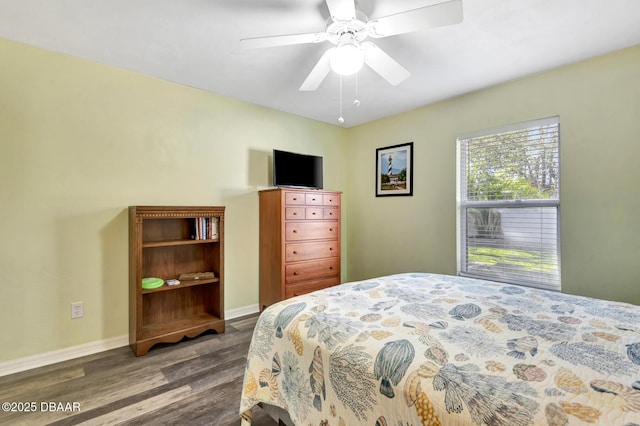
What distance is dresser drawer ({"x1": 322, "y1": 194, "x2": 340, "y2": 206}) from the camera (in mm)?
3523

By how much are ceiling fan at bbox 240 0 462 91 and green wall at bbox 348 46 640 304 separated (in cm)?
148

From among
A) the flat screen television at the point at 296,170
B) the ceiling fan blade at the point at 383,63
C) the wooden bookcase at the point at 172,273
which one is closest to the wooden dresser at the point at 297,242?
the flat screen television at the point at 296,170

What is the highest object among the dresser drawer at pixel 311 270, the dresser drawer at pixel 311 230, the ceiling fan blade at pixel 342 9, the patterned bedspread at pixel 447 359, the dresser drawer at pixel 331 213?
the ceiling fan blade at pixel 342 9

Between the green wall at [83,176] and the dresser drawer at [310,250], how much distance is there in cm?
66

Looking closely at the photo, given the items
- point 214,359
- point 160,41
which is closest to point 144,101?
point 160,41

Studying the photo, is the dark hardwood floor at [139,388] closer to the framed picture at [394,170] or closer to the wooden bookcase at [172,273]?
the wooden bookcase at [172,273]

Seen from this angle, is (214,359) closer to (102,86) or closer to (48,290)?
(48,290)

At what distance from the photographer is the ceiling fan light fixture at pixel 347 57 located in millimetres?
1715

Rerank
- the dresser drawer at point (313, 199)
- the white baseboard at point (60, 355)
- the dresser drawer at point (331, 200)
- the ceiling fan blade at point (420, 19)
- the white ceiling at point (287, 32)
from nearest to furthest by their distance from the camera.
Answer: the ceiling fan blade at point (420, 19)
the white ceiling at point (287, 32)
the white baseboard at point (60, 355)
the dresser drawer at point (313, 199)
the dresser drawer at point (331, 200)

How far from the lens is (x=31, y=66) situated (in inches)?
88.1

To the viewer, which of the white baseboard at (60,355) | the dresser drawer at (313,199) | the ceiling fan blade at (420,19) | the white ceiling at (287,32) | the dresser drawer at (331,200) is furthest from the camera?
the dresser drawer at (331,200)

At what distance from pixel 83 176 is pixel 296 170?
78.7 inches

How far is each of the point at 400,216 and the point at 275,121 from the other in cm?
193

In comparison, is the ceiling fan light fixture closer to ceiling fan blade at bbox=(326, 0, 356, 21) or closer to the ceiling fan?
the ceiling fan
